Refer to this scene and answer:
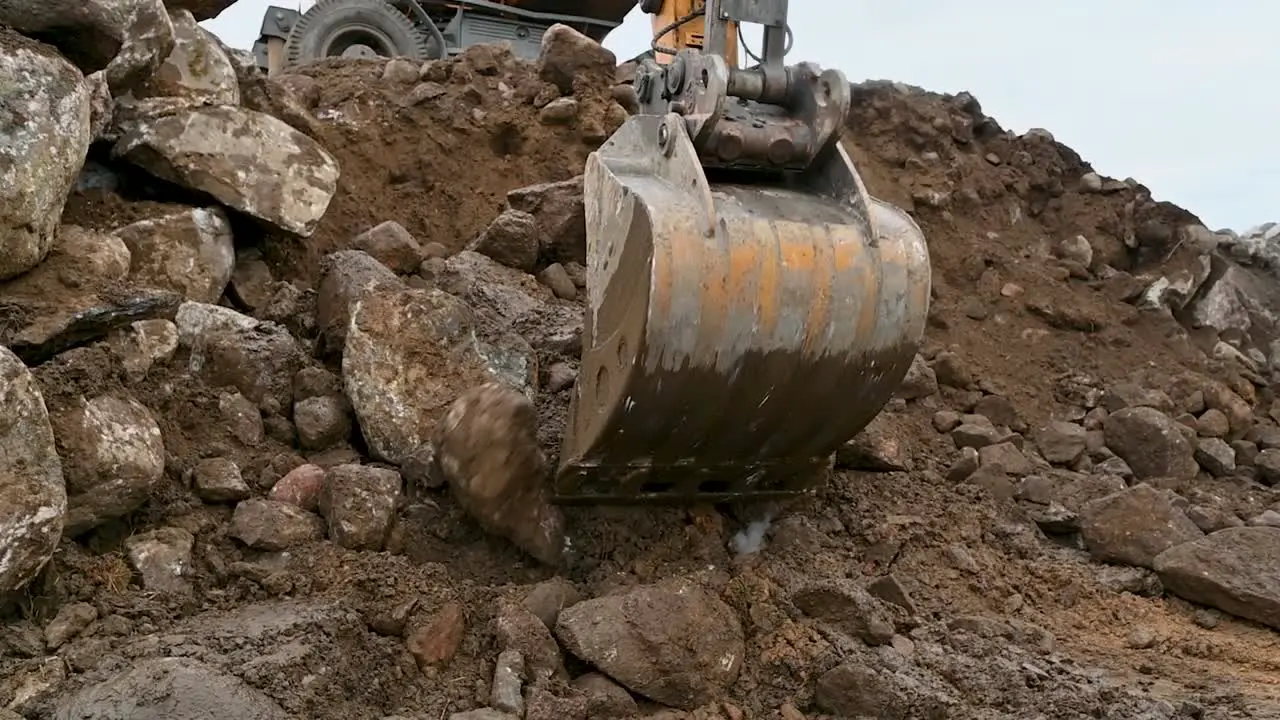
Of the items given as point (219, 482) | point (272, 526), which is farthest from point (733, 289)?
point (219, 482)

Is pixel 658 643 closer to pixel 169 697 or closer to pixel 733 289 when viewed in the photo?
pixel 733 289

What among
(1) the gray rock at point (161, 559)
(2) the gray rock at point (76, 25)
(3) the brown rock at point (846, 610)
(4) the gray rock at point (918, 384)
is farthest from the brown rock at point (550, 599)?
(2) the gray rock at point (76, 25)

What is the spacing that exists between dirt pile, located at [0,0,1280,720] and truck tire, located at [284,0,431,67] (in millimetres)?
2451

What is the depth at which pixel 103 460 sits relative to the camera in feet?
9.30

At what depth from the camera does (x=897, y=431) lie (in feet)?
14.1

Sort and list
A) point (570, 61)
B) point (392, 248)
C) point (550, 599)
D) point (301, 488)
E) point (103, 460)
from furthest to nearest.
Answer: point (570, 61) < point (392, 248) < point (301, 488) < point (550, 599) < point (103, 460)

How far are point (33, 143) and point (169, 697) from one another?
67.4 inches

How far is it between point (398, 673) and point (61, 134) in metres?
1.82

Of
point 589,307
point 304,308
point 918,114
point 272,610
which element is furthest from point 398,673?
point 918,114

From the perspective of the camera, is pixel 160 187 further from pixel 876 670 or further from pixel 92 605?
pixel 876 670

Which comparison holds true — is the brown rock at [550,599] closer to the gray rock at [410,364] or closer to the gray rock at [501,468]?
the gray rock at [501,468]

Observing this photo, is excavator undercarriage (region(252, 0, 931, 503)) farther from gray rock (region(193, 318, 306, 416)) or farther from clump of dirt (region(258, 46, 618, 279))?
clump of dirt (region(258, 46, 618, 279))

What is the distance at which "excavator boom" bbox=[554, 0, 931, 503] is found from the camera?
273 centimetres

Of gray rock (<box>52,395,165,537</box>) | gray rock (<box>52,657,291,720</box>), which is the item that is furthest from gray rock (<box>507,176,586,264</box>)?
gray rock (<box>52,657,291,720</box>)
